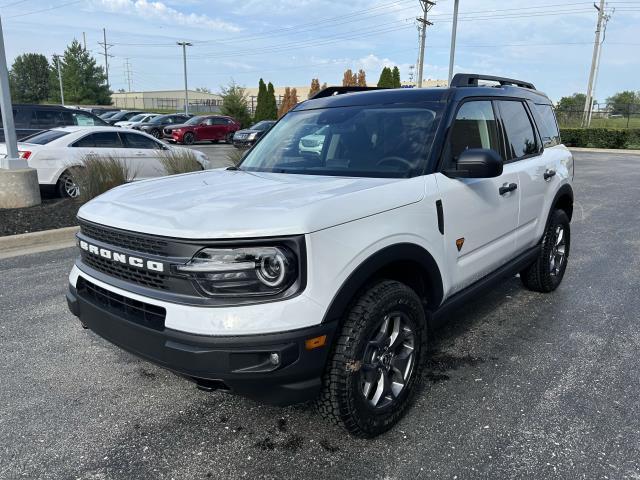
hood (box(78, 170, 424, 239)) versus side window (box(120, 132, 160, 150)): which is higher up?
hood (box(78, 170, 424, 239))

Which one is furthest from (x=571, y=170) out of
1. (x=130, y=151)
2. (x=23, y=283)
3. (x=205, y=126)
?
(x=205, y=126)

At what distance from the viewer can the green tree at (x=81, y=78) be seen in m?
66.0

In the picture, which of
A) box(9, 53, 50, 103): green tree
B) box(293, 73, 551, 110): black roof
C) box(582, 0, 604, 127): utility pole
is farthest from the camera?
box(9, 53, 50, 103): green tree

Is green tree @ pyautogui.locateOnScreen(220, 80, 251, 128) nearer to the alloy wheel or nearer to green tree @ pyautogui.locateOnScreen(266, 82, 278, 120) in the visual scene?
green tree @ pyautogui.locateOnScreen(266, 82, 278, 120)

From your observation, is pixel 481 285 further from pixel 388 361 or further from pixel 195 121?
pixel 195 121

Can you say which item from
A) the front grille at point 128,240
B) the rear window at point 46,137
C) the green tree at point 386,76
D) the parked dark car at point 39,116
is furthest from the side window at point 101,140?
the green tree at point 386,76

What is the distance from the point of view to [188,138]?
27.3m

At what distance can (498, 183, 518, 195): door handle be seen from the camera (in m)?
3.71

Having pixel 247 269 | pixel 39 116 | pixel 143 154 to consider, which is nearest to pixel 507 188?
pixel 247 269

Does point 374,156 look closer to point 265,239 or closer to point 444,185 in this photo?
point 444,185

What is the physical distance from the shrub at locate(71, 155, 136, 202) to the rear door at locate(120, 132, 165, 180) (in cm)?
177

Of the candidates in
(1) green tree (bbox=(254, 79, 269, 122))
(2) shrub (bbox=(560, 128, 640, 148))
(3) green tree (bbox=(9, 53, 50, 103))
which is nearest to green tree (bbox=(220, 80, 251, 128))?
(1) green tree (bbox=(254, 79, 269, 122))

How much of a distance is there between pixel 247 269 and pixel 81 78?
74.2 m

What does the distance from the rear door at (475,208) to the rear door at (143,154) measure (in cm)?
837
